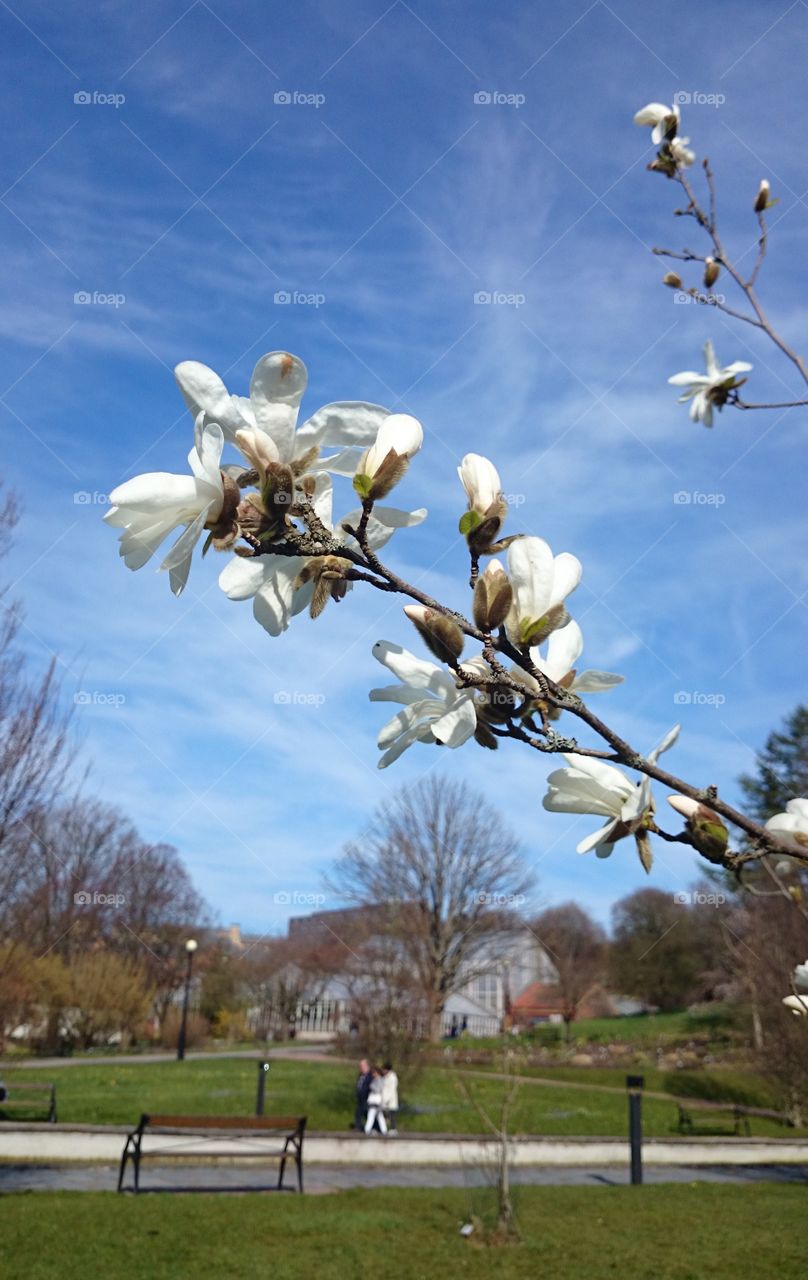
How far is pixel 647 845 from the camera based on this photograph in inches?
37.9

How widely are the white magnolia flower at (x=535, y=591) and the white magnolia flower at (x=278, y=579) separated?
0.32 feet

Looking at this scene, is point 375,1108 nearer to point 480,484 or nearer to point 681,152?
point 681,152

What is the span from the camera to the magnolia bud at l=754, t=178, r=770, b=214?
2.21 meters

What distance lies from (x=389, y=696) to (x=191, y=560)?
8.3 inches

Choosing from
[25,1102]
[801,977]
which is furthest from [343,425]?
[25,1102]

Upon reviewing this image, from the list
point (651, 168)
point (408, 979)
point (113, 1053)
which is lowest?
point (113, 1053)

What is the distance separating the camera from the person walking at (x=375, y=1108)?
43.4 feet

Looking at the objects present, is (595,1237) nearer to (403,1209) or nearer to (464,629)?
(403,1209)

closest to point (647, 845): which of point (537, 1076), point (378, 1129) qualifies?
point (378, 1129)

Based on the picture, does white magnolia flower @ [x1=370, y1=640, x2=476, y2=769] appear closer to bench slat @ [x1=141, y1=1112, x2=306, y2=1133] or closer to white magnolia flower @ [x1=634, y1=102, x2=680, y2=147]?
white magnolia flower @ [x1=634, y1=102, x2=680, y2=147]

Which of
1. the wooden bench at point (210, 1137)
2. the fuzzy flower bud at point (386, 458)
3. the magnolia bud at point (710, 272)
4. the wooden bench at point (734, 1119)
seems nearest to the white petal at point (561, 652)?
the fuzzy flower bud at point (386, 458)

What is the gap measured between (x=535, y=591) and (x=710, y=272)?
5.14 feet

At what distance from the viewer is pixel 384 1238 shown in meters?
7.11

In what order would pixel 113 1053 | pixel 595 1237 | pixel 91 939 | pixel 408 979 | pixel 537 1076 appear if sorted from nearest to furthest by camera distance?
pixel 595 1237 < pixel 408 979 < pixel 537 1076 < pixel 113 1053 < pixel 91 939
